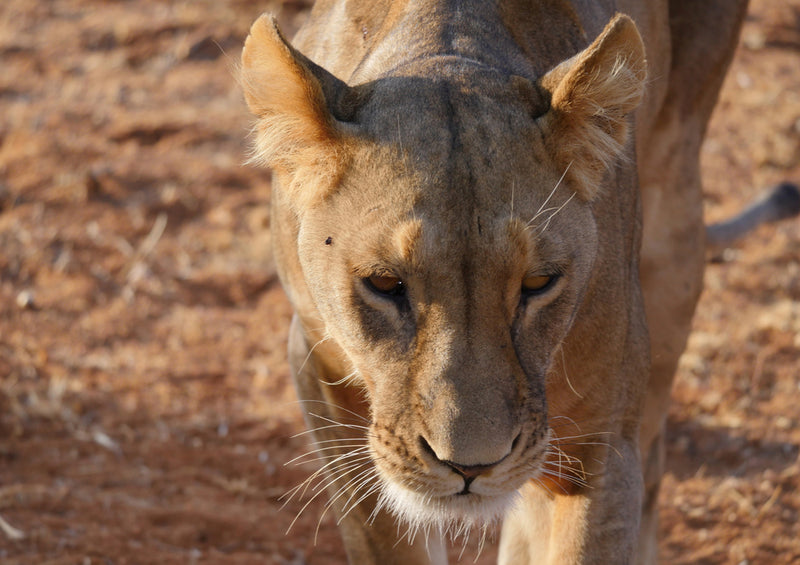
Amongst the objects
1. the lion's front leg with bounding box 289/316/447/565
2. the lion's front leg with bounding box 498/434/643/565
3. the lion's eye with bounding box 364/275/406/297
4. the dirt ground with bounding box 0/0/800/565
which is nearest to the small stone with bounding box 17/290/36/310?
the dirt ground with bounding box 0/0/800/565

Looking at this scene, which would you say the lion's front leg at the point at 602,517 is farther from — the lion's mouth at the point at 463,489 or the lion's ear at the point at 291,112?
the lion's ear at the point at 291,112

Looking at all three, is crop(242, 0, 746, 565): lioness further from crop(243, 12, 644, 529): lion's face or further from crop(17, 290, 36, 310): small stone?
crop(17, 290, 36, 310): small stone

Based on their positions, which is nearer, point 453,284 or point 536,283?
point 453,284

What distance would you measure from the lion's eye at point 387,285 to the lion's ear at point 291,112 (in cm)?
29

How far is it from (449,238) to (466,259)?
0.19ft

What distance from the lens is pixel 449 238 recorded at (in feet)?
8.16

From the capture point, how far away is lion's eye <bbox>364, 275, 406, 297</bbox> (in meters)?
2.56

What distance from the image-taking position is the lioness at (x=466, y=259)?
8.22 feet

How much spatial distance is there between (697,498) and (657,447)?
2.05 ft

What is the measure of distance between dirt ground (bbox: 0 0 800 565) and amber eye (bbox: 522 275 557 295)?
3.11 ft

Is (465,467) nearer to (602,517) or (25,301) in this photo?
(602,517)

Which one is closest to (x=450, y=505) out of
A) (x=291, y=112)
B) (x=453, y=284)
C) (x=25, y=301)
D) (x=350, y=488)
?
(x=453, y=284)

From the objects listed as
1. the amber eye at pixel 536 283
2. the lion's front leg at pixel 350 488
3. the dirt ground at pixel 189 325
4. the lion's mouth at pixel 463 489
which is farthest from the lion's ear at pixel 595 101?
the lion's front leg at pixel 350 488

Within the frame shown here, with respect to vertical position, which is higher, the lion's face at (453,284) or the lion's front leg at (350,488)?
the lion's face at (453,284)
